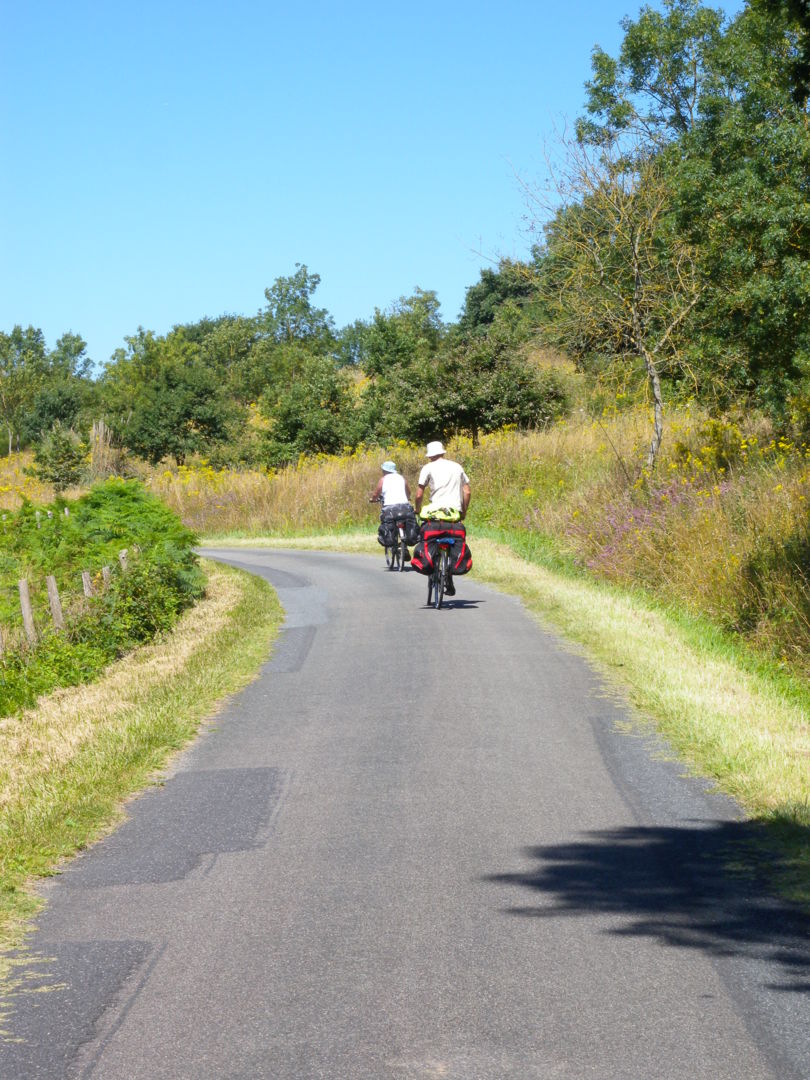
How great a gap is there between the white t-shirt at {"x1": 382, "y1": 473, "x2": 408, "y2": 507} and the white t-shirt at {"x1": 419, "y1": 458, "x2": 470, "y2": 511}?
5.99 meters

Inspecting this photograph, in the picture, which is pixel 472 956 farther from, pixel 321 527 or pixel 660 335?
pixel 321 527

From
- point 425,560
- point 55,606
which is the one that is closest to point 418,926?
point 55,606

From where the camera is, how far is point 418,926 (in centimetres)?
509

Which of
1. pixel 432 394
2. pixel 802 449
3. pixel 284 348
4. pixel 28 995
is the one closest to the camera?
pixel 28 995

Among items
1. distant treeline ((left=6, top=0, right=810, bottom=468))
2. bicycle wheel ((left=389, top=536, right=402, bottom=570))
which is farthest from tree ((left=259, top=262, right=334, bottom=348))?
bicycle wheel ((left=389, top=536, right=402, bottom=570))

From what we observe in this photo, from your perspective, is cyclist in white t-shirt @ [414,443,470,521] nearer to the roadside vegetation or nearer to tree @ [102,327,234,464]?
the roadside vegetation

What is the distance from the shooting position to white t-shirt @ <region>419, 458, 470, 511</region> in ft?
54.6

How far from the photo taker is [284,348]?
101 metres

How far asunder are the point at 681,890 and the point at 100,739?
16.0ft

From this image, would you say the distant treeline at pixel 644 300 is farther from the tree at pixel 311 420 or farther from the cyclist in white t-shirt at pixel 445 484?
the cyclist in white t-shirt at pixel 445 484

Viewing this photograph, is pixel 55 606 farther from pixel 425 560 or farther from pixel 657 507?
pixel 657 507

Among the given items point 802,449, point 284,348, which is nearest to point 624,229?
point 802,449

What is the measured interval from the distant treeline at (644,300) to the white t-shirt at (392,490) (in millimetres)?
3730

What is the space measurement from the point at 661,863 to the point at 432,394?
110ft
